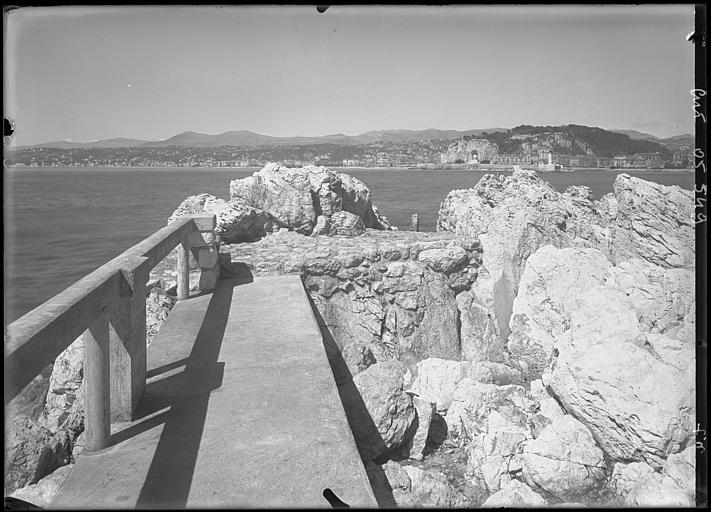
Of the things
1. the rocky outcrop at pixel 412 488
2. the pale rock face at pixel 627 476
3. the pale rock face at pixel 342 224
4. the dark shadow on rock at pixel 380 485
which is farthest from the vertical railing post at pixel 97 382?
the pale rock face at pixel 342 224

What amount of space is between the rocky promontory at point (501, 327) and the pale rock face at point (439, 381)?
0.02 meters

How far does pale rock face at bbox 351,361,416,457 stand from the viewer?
14.6ft

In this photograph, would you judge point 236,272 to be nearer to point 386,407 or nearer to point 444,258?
point 444,258

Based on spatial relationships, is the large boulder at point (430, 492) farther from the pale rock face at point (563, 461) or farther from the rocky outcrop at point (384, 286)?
the rocky outcrop at point (384, 286)

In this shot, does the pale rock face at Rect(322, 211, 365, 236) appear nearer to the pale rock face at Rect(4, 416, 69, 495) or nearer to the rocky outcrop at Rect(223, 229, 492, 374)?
the rocky outcrop at Rect(223, 229, 492, 374)

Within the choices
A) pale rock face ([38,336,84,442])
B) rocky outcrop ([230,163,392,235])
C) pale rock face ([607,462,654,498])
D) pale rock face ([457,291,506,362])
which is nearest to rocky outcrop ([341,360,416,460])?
pale rock face ([607,462,654,498])

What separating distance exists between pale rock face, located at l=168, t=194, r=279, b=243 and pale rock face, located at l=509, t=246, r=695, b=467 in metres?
4.10

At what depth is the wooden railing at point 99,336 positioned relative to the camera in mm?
2002

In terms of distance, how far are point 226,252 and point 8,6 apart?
525 centimetres

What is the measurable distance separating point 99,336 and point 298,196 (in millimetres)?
6430

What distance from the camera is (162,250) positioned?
444 centimetres

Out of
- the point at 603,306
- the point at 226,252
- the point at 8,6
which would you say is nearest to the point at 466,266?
the point at 603,306

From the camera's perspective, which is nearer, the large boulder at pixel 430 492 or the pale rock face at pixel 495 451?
the large boulder at pixel 430 492

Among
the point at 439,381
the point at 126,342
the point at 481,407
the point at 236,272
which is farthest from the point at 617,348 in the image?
the point at 236,272
